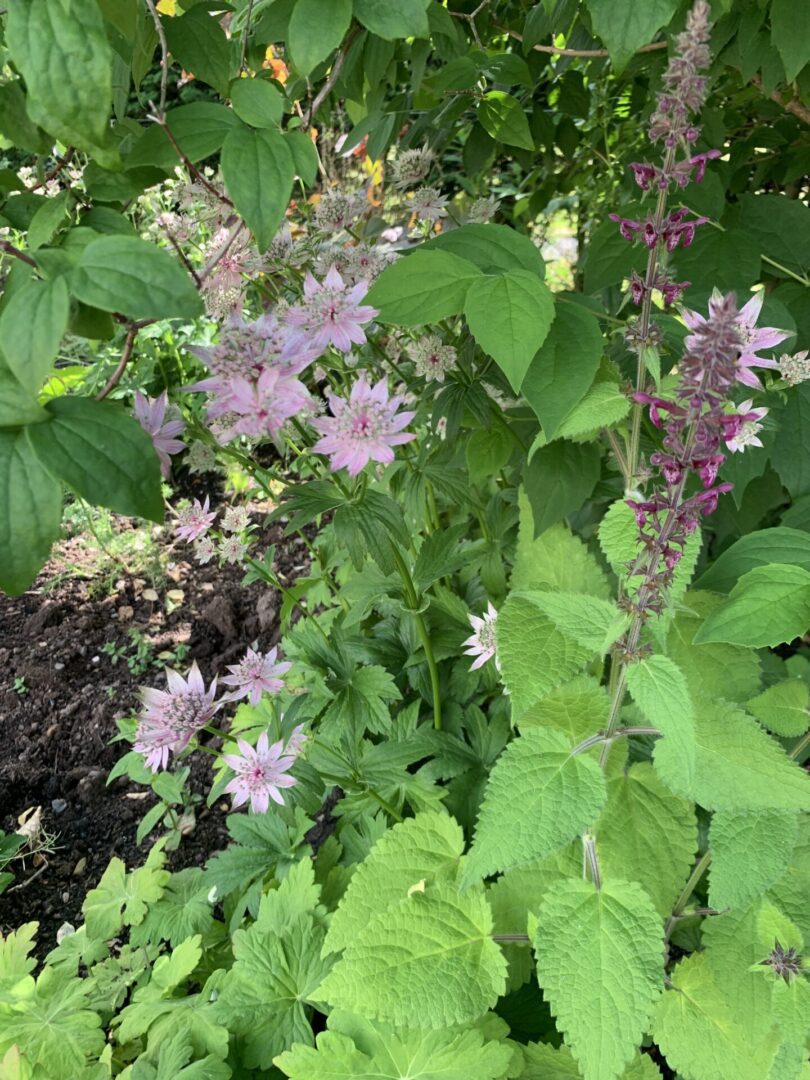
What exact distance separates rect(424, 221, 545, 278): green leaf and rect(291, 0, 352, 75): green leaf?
8.4 inches

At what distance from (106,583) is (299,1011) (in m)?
1.81

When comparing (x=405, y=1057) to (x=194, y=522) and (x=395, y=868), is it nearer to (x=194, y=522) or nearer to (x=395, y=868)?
(x=395, y=868)

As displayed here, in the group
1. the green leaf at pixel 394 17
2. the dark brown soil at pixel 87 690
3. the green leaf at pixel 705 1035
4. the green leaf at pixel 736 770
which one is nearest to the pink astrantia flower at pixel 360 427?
the green leaf at pixel 394 17

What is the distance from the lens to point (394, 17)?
1.93ft

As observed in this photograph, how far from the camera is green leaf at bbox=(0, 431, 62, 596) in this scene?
0.48 meters

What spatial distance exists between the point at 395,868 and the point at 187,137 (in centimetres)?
88

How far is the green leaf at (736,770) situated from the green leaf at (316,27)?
2.14 ft

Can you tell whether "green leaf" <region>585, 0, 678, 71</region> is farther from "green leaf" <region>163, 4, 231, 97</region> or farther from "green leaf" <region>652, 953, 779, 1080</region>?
"green leaf" <region>652, 953, 779, 1080</region>

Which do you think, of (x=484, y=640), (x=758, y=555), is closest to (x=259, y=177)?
(x=758, y=555)

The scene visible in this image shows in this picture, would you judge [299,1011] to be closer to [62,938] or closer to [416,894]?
[416,894]

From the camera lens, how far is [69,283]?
491mm

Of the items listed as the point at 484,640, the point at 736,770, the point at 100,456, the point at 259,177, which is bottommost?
the point at 484,640

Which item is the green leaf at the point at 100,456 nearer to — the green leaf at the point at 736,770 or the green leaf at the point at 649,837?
the green leaf at the point at 736,770

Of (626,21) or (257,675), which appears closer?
(626,21)
